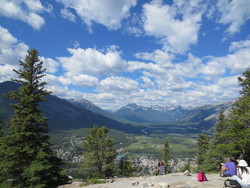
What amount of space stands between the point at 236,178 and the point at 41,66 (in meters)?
22.3

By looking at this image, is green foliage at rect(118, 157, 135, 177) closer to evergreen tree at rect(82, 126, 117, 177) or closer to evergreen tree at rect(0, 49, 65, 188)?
evergreen tree at rect(82, 126, 117, 177)

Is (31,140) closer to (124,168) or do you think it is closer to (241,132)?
(241,132)

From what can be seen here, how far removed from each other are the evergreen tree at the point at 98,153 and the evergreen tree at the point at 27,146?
11.9 meters

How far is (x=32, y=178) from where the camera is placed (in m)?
15.5

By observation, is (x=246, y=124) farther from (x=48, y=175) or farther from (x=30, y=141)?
(x=30, y=141)

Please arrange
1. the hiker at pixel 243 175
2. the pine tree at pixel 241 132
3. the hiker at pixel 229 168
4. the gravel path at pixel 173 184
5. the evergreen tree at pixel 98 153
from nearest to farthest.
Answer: the hiker at pixel 243 175
the gravel path at pixel 173 184
the hiker at pixel 229 168
the pine tree at pixel 241 132
the evergreen tree at pixel 98 153

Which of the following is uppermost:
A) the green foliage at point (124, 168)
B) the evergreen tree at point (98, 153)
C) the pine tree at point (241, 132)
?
the pine tree at point (241, 132)

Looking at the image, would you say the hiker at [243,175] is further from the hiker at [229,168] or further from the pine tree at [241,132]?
the pine tree at [241,132]

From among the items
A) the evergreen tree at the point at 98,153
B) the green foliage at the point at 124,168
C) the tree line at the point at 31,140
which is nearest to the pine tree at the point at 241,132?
the tree line at the point at 31,140

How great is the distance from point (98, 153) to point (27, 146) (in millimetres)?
16180

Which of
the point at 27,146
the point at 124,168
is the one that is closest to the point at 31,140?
the point at 27,146

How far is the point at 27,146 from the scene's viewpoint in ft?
55.8

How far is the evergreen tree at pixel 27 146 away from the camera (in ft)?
53.1

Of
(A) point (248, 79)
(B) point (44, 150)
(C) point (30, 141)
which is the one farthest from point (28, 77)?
(A) point (248, 79)
